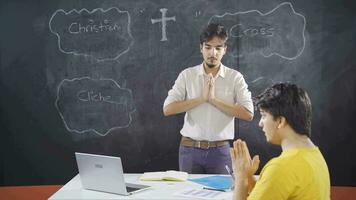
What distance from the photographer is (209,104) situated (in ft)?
12.4

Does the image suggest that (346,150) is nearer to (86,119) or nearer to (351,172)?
(351,172)

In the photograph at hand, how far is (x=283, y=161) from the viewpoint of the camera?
2.00m

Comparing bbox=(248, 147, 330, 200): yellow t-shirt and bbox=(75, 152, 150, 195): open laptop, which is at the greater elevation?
bbox=(248, 147, 330, 200): yellow t-shirt

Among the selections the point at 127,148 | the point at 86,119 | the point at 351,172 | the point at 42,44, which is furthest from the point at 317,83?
the point at 42,44

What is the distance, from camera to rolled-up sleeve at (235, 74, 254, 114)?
12.1 ft

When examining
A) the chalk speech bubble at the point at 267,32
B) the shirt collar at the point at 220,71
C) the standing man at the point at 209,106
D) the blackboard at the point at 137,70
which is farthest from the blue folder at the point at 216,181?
the chalk speech bubble at the point at 267,32

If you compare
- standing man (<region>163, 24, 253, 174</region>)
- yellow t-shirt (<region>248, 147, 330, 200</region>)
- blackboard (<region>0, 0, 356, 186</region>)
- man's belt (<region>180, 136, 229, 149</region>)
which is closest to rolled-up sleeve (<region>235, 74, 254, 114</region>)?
standing man (<region>163, 24, 253, 174</region>)

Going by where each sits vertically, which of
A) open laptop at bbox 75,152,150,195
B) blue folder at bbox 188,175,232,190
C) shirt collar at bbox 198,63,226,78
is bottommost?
blue folder at bbox 188,175,232,190

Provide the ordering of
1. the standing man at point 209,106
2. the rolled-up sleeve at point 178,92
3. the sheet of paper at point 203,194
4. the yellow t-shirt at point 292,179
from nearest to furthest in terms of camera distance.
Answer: the yellow t-shirt at point 292,179 → the sheet of paper at point 203,194 → the standing man at point 209,106 → the rolled-up sleeve at point 178,92

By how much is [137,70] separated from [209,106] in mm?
883

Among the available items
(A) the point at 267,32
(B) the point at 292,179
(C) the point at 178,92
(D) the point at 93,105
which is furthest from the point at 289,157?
(D) the point at 93,105

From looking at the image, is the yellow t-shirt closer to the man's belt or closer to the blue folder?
the blue folder

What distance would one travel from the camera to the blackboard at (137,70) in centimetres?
423

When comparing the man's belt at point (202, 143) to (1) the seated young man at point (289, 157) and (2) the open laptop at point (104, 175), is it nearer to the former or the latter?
(2) the open laptop at point (104, 175)
